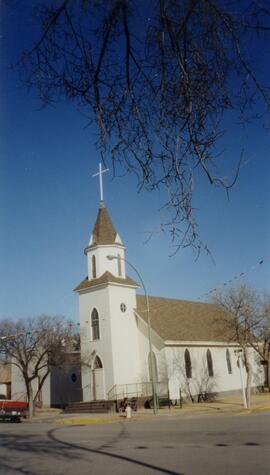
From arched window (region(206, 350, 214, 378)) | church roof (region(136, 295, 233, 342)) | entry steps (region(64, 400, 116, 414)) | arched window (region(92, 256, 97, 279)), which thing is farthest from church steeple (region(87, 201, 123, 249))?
arched window (region(206, 350, 214, 378))

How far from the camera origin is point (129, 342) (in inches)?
1430

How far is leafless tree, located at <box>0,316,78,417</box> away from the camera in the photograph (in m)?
34.0

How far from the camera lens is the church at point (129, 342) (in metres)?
34.7

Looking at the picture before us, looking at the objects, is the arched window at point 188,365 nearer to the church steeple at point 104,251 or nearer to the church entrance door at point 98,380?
the church entrance door at point 98,380

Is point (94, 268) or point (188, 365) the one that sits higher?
point (94, 268)

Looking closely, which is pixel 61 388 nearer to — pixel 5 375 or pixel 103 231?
pixel 5 375

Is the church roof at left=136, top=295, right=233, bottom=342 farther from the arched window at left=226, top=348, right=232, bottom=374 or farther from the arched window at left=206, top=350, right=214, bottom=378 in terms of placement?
the arched window at left=226, top=348, right=232, bottom=374

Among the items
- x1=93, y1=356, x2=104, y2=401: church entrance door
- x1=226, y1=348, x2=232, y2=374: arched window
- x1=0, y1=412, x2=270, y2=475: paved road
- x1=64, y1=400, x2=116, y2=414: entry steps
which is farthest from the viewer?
x1=226, y1=348, x2=232, y2=374: arched window

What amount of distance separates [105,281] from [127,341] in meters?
4.92

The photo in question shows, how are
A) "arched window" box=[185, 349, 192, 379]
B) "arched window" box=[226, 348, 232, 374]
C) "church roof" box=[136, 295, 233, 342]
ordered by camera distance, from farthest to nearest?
"arched window" box=[226, 348, 232, 374] → "church roof" box=[136, 295, 233, 342] → "arched window" box=[185, 349, 192, 379]

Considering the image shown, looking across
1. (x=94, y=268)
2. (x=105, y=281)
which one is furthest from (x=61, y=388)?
(x=105, y=281)

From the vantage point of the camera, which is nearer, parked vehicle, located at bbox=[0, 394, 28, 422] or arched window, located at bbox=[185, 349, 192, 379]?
parked vehicle, located at bbox=[0, 394, 28, 422]

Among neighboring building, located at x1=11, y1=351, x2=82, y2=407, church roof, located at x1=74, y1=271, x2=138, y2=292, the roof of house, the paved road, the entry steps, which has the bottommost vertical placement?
the entry steps

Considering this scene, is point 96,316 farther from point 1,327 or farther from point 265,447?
point 265,447
